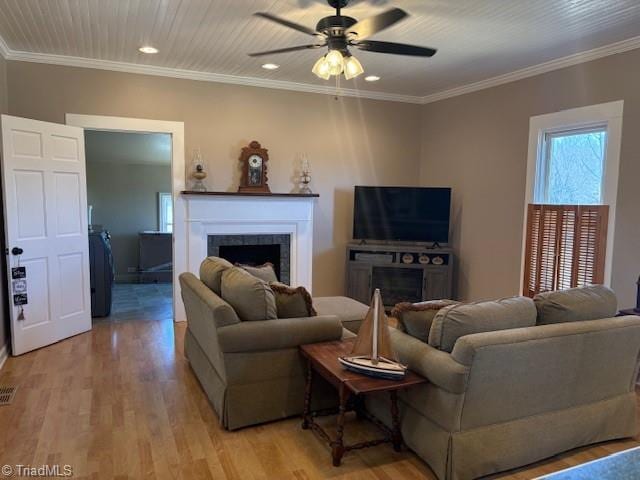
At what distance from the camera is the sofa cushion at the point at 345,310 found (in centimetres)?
374

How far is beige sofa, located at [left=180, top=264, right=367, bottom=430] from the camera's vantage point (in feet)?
8.91

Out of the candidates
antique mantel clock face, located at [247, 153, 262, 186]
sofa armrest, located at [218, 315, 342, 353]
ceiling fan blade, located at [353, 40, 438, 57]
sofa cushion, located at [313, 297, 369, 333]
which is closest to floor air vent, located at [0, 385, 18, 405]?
sofa armrest, located at [218, 315, 342, 353]

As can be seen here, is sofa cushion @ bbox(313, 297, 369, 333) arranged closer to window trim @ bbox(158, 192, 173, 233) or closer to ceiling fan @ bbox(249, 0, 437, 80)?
ceiling fan @ bbox(249, 0, 437, 80)

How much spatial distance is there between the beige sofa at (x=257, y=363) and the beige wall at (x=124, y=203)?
5.68 metres

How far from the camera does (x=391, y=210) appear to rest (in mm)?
5680

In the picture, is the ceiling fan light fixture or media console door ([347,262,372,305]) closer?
the ceiling fan light fixture

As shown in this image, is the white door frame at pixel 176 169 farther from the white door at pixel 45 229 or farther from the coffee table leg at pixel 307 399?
the coffee table leg at pixel 307 399

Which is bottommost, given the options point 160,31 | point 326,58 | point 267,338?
point 267,338

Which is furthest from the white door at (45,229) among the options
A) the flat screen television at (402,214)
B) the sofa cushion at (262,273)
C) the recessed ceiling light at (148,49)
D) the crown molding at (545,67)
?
the crown molding at (545,67)

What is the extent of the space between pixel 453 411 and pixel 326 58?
226 cm

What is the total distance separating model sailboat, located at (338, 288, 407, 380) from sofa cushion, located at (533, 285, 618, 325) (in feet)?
2.99

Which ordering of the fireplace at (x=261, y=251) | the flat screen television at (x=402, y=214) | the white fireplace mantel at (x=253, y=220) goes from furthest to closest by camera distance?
the flat screen television at (x=402, y=214) < the fireplace at (x=261, y=251) < the white fireplace mantel at (x=253, y=220)

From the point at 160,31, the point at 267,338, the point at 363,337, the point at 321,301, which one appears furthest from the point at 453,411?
the point at 160,31

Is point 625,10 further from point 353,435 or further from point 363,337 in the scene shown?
point 353,435
